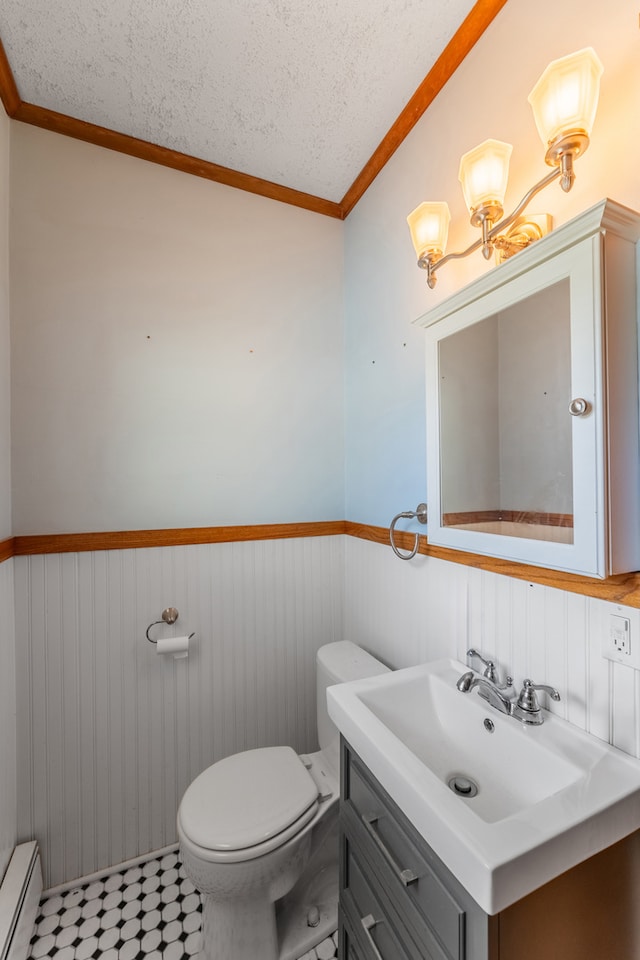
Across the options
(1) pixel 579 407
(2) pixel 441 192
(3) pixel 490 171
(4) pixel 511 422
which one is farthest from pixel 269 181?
(1) pixel 579 407

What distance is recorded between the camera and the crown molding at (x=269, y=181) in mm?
1164

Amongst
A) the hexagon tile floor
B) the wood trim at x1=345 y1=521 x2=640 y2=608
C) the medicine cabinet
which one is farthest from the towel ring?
the hexagon tile floor

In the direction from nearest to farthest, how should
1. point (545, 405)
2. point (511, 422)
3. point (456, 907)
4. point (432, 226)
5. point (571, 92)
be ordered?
point (456, 907)
point (571, 92)
point (545, 405)
point (511, 422)
point (432, 226)

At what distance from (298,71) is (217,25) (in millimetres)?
255

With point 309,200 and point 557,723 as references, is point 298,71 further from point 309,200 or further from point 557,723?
point 557,723

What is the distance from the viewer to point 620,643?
801 mm

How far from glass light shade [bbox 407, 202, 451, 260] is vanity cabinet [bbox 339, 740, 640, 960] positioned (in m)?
1.31

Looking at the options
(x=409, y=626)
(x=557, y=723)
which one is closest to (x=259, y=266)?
(x=409, y=626)

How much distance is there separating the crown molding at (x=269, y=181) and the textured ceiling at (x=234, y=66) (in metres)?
0.02

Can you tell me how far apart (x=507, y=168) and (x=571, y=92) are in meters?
0.19

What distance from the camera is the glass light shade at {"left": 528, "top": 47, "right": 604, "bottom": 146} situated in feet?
2.47

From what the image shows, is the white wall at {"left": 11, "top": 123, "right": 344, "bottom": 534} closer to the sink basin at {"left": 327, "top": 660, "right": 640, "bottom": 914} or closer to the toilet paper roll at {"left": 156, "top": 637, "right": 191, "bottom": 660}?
the toilet paper roll at {"left": 156, "top": 637, "right": 191, "bottom": 660}

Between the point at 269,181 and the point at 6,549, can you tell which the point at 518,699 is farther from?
the point at 269,181

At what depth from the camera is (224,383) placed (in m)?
1.69
